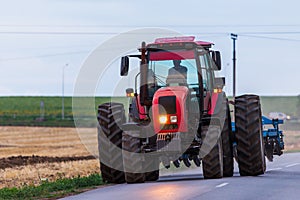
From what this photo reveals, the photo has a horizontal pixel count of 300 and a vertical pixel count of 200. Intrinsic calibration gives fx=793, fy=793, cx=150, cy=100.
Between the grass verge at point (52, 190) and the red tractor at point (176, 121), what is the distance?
2.07 feet

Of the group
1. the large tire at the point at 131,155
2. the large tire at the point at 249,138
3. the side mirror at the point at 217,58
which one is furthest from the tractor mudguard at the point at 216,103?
the large tire at the point at 131,155

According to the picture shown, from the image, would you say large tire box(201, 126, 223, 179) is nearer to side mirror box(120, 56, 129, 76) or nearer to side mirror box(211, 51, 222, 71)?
side mirror box(211, 51, 222, 71)

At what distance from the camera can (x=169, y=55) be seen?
20188 mm

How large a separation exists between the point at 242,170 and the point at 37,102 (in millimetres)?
129257

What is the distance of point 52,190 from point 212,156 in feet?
12.9

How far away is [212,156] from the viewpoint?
19125 millimetres

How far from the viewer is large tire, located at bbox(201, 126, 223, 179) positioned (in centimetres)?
1916

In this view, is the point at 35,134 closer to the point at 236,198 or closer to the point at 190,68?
the point at 190,68

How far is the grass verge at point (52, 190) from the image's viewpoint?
1792 cm

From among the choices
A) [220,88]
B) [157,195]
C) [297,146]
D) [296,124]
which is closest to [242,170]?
[220,88]

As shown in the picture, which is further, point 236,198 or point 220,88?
point 220,88

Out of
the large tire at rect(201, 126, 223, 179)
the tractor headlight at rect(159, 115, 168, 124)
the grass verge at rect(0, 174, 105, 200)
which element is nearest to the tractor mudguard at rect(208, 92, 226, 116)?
the large tire at rect(201, 126, 223, 179)

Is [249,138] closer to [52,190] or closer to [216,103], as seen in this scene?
[216,103]

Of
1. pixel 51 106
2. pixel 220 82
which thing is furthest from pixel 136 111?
pixel 51 106
